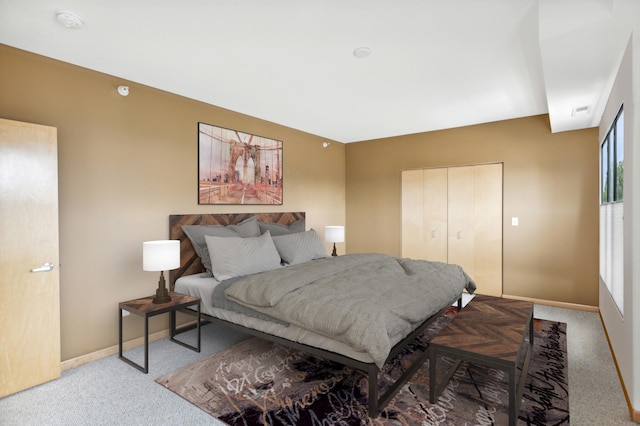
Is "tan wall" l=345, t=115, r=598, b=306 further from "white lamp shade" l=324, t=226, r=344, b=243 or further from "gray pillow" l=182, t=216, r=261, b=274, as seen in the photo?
"gray pillow" l=182, t=216, r=261, b=274

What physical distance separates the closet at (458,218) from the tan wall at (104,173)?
3.34 m

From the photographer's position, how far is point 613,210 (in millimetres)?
3156

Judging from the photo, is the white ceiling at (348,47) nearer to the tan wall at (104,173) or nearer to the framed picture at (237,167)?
the tan wall at (104,173)

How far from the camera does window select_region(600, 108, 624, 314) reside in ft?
9.02

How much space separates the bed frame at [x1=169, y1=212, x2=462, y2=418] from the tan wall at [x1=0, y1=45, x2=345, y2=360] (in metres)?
0.14

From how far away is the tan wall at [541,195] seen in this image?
4.29 meters

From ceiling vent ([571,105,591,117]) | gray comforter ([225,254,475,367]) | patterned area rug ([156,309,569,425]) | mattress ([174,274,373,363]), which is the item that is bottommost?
patterned area rug ([156,309,569,425])

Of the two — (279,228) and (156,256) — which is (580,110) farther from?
(156,256)

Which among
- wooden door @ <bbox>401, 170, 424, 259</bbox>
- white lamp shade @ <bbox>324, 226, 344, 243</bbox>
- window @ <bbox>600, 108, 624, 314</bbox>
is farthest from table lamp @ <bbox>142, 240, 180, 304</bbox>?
wooden door @ <bbox>401, 170, 424, 259</bbox>

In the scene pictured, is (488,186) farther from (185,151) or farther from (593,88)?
(185,151)

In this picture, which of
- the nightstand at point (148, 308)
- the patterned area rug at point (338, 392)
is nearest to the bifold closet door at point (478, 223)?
the patterned area rug at point (338, 392)

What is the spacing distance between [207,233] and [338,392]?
2131mm

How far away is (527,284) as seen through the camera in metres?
4.68

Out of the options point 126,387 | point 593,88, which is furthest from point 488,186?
point 126,387
